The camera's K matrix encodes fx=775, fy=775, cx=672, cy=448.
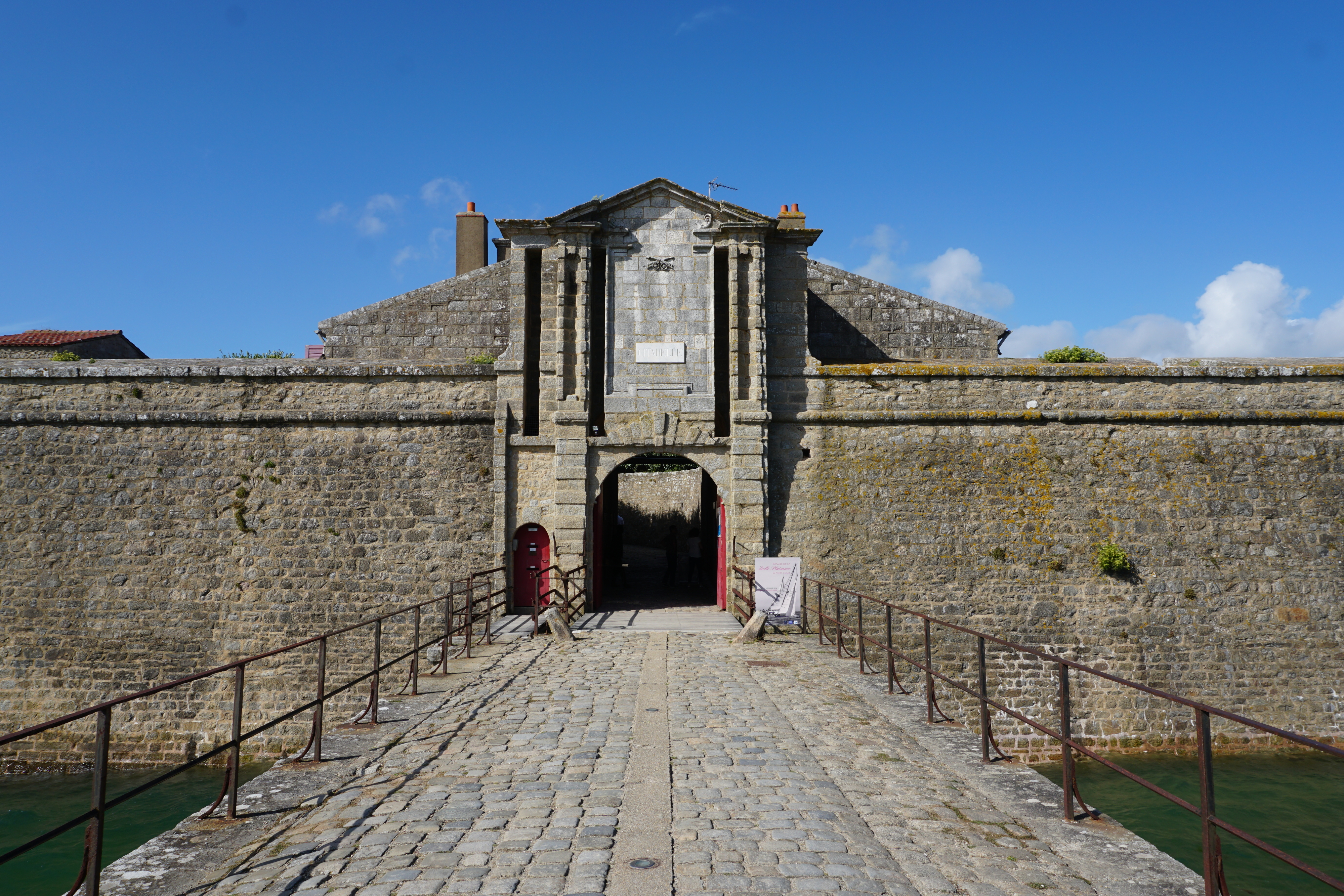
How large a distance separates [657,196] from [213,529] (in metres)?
9.29

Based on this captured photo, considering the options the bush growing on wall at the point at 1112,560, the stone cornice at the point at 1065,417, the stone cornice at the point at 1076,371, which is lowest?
the bush growing on wall at the point at 1112,560

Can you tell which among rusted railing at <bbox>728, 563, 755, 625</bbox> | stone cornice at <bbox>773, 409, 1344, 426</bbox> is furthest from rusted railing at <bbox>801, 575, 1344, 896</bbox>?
stone cornice at <bbox>773, 409, 1344, 426</bbox>

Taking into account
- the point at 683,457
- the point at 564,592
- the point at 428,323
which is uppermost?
the point at 428,323

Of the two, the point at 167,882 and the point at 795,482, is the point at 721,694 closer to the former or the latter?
the point at 167,882

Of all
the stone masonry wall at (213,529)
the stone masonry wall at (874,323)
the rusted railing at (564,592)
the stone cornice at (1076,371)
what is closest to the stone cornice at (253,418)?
the stone masonry wall at (213,529)

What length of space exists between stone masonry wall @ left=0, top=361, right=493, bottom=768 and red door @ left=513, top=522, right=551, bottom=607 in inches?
19.2

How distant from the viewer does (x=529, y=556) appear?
13.0m

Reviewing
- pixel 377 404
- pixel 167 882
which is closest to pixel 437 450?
pixel 377 404

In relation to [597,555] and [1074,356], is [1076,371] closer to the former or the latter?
[1074,356]

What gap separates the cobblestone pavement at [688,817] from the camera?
389cm

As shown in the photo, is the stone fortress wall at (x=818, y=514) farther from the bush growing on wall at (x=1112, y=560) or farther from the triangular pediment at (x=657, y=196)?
the triangular pediment at (x=657, y=196)

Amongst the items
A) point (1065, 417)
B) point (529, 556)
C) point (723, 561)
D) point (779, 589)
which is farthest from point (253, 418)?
point (1065, 417)

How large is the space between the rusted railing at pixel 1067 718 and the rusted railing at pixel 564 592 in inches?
101

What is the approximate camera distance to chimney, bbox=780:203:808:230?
15359mm
